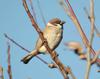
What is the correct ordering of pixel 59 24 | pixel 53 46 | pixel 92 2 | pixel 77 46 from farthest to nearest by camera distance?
pixel 59 24
pixel 53 46
pixel 92 2
pixel 77 46

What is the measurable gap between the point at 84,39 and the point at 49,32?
4515mm

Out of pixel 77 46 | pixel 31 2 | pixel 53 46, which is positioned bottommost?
pixel 53 46

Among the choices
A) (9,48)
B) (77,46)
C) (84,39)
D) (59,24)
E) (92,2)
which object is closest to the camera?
(77,46)

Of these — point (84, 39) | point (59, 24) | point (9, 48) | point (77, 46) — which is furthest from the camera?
point (59, 24)

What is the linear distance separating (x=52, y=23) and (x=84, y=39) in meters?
4.94

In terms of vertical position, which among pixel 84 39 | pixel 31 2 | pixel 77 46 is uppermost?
pixel 31 2

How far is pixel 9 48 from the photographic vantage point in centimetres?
196

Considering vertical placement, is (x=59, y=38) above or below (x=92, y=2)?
below

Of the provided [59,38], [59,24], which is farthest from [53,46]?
[59,24]

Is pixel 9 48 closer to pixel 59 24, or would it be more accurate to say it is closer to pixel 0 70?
pixel 0 70

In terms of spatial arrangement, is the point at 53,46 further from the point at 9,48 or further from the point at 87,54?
the point at 87,54

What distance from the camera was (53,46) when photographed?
603 cm

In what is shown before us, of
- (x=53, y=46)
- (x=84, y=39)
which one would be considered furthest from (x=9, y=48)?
(x=53, y=46)

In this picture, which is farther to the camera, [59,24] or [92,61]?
[59,24]
